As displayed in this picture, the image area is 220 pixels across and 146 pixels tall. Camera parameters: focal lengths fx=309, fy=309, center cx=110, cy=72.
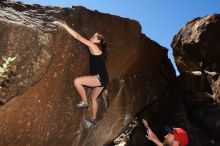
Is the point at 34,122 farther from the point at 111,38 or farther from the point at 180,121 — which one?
the point at 180,121

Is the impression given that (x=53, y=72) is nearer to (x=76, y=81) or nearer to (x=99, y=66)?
(x=76, y=81)

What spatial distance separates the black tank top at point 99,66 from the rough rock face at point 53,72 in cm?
62

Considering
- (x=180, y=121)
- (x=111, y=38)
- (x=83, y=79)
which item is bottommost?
(x=180, y=121)

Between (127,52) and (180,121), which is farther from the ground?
(127,52)

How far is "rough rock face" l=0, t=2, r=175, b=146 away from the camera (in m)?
6.37

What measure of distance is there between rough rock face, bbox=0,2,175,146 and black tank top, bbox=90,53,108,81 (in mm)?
621

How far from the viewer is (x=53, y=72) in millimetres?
7164

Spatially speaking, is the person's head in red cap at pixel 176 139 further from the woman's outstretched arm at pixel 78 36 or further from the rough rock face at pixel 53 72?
the rough rock face at pixel 53 72

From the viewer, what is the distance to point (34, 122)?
7.11 metres

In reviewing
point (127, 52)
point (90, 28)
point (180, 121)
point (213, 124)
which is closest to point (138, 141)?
point (180, 121)

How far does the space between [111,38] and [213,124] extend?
22.1 ft

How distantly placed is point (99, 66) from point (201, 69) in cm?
992

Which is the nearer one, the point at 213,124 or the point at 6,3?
the point at 6,3

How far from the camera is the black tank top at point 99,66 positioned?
712cm
